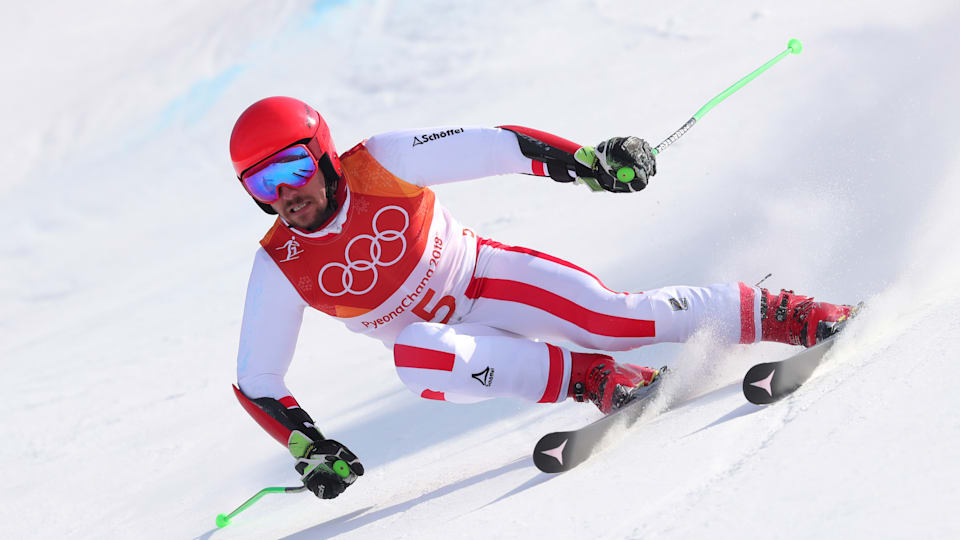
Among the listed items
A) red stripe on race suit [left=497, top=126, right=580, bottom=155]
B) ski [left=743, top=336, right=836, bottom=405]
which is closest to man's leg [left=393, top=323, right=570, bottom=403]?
red stripe on race suit [left=497, top=126, right=580, bottom=155]

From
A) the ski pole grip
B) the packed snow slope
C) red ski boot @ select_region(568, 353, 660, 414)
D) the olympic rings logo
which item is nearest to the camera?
the packed snow slope

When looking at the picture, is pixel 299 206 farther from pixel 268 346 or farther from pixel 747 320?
pixel 747 320

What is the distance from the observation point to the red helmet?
121 inches

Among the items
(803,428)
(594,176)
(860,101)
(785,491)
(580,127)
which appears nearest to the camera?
(785,491)

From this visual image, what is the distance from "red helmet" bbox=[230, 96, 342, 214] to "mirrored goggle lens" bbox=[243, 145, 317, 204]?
0.02 metres

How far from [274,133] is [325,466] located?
1017 mm

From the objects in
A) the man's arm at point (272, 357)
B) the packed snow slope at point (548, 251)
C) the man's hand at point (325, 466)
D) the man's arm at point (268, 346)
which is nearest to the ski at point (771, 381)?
the packed snow slope at point (548, 251)

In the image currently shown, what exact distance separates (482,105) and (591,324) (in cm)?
844

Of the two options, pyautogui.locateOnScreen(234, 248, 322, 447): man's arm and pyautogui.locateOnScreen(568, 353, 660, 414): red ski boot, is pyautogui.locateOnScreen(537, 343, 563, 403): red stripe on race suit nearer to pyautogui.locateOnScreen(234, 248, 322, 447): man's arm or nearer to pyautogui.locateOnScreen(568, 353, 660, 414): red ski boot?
pyautogui.locateOnScreen(568, 353, 660, 414): red ski boot

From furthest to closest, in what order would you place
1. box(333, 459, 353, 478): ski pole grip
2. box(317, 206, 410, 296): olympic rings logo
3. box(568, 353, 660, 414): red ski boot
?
box(317, 206, 410, 296): olympic rings logo → box(568, 353, 660, 414): red ski boot → box(333, 459, 353, 478): ski pole grip

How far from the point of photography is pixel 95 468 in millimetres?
5145

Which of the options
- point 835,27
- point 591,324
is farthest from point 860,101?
point 591,324

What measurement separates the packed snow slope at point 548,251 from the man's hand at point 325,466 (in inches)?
5.4

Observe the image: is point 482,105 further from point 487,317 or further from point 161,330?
point 487,317
